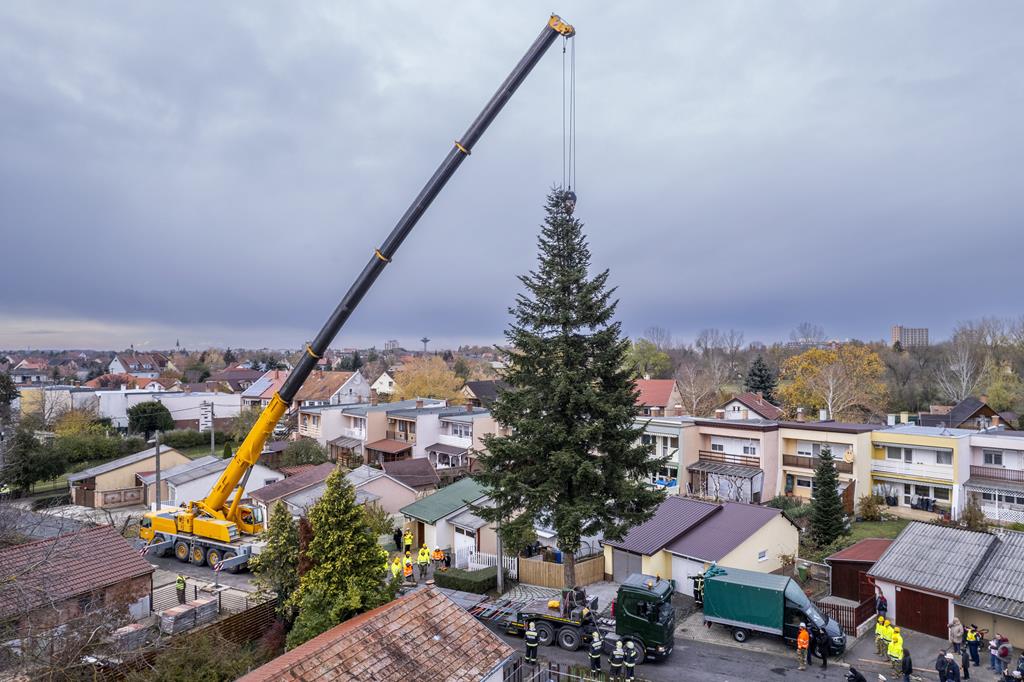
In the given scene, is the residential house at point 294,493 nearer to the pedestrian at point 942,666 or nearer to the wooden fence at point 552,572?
the wooden fence at point 552,572

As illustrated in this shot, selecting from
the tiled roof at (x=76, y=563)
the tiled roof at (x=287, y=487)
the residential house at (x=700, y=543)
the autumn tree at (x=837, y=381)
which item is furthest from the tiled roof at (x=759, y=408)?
the tiled roof at (x=76, y=563)

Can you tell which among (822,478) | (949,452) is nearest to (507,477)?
(822,478)

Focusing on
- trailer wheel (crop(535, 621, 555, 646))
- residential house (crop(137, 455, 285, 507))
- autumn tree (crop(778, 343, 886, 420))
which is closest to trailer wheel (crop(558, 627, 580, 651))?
trailer wheel (crop(535, 621, 555, 646))

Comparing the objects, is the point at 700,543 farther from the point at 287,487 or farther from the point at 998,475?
the point at 998,475

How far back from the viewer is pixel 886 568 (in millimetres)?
20688

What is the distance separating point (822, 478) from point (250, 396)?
7016cm

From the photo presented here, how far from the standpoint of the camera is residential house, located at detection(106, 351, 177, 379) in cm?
14032

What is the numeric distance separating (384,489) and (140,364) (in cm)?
13926

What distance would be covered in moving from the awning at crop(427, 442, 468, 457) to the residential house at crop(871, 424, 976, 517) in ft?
98.3

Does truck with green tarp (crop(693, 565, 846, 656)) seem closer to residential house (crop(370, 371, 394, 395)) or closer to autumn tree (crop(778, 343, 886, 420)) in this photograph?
autumn tree (crop(778, 343, 886, 420))

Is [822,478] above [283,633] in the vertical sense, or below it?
above

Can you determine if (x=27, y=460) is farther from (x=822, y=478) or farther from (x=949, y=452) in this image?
(x=949, y=452)

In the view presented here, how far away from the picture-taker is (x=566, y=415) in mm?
20328

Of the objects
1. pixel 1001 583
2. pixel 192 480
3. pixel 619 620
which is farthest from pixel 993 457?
pixel 192 480
